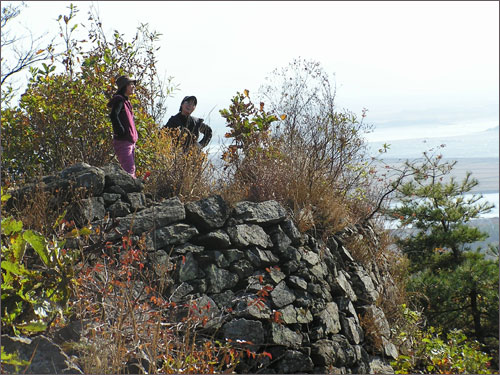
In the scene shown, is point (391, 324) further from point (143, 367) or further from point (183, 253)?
point (143, 367)

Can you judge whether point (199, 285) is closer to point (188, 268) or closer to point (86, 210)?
point (188, 268)

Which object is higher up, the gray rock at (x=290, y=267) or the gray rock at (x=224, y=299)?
the gray rock at (x=290, y=267)

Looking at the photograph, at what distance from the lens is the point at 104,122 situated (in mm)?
7465

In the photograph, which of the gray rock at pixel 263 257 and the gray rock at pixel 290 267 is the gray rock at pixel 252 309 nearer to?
the gray rock at pixel 263 257

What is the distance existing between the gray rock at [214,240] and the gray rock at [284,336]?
0.95 metres

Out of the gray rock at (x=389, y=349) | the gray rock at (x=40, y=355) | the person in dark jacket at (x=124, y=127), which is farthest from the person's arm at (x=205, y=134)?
the gray rock at (x=40, y=355)

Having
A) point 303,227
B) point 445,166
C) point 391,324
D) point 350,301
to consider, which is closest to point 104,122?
point 303,227

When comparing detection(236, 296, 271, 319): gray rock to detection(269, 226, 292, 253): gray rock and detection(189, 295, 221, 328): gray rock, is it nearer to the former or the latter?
detection(189, 295, 221, 328): gray rock

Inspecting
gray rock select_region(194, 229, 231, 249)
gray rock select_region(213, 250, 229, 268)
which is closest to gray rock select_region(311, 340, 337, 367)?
gray rock select_region(213, 250, 229, 268)

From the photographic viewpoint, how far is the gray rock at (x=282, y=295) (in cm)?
581

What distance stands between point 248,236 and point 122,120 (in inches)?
83.2

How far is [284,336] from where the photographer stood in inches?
222

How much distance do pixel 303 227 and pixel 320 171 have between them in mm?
1116

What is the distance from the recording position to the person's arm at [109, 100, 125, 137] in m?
6.69
